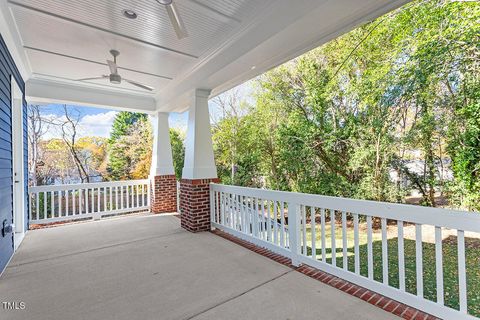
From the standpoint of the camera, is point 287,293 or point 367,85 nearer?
point 287,293

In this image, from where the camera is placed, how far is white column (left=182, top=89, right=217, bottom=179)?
4.71 m

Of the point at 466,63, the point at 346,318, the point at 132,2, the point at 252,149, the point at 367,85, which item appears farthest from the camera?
the point at 252,149

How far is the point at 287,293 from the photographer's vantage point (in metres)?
2.38

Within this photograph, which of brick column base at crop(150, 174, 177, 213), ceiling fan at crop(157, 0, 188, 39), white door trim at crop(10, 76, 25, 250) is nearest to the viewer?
ceiling fan at crop(157, 0, 188, 39)

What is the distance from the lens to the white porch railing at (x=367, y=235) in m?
1.83

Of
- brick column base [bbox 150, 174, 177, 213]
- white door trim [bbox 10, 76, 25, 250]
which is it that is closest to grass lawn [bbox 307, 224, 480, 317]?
brick column base [bbox 150, 174, 177, 213]

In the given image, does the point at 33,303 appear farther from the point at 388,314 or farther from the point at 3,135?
the point at 388,314

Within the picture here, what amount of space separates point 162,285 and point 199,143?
2.75 metres

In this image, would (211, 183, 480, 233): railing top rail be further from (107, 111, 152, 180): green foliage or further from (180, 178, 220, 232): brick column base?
(107, 111, 152, 180): green foliage

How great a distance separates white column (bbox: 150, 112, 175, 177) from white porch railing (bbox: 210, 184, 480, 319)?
99.5 inches

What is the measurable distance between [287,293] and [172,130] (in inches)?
432

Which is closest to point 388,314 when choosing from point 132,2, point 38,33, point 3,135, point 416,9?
point 132,2

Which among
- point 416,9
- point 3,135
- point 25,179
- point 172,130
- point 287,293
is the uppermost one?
point 416,9

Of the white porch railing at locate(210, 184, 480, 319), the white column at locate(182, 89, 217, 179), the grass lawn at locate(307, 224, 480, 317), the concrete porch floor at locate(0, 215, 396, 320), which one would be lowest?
the grass lawn at locate(307, 224, 480, 317)
